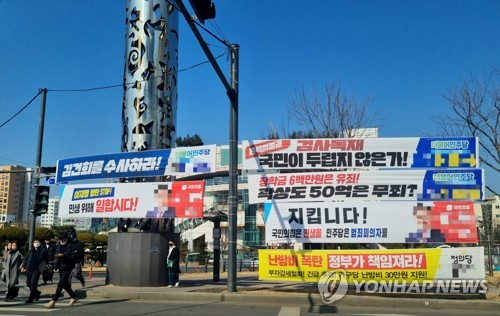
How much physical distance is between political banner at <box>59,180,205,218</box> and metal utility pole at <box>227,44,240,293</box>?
1.44m

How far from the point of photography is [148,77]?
17.4 meters

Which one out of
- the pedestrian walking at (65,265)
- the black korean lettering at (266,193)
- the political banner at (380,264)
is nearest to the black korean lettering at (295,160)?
the black korean lettering at (266,193)

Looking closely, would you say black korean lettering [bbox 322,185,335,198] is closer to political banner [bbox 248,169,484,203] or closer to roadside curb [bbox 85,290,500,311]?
political banner [bbox 248,169,484,203]

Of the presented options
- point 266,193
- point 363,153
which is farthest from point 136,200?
point 363,153

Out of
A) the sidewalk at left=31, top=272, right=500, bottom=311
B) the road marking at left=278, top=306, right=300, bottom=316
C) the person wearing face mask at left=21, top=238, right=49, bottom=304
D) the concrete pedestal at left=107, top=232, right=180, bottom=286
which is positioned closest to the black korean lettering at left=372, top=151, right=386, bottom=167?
the sidewalk at left=31, top=272, right=500, bottom=311

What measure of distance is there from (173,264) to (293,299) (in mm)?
4662

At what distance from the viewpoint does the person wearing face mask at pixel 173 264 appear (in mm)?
15656

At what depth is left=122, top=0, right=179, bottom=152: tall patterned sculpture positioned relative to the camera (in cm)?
1739

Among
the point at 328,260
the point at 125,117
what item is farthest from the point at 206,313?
the point at 125,117

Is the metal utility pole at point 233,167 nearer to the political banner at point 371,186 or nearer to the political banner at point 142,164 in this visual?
the political banner at point 371,186

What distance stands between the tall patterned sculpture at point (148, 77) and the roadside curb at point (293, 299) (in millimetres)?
5578

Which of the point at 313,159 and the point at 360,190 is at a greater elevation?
the point at 313,159

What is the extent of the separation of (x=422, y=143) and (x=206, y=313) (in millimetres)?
7811

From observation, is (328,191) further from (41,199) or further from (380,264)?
(41,199)
